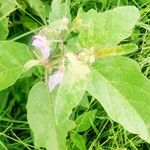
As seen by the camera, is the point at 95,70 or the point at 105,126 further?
A: the point at 105,126

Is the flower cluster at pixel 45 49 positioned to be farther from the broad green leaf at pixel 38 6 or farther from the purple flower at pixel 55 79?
the broad green leaf at pixel 38 6

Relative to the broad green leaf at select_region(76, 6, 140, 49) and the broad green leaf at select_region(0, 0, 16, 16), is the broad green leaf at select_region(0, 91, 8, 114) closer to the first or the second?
the broad green leaf at select_region(0, 0, 16, 16)

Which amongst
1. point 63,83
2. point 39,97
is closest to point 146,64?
point 39,97

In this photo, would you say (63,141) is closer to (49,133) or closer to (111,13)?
(49,133)

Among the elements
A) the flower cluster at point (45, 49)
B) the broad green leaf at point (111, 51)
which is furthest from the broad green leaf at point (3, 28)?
the broad green leaf at point (111, 51)

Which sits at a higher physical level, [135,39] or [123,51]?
[123,51]

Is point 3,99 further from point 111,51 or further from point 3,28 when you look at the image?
point 111,51
